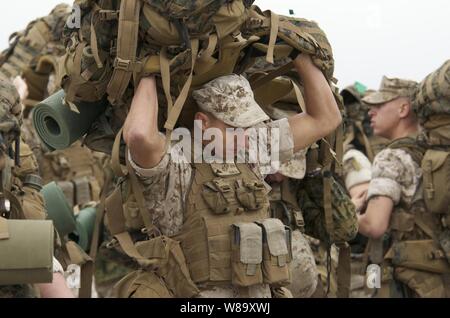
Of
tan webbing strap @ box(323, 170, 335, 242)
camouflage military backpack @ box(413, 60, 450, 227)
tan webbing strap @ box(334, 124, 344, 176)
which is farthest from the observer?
camouflage military backpack @ box(413, 60, 450, 227)

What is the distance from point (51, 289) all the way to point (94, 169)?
6.96 meters

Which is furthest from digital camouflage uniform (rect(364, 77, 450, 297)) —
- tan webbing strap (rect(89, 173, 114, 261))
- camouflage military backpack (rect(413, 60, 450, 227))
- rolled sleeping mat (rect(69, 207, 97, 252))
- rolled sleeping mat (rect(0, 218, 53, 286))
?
rolled sleeping mat (rect(0, 218, 53, 286))

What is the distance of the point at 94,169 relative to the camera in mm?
13055

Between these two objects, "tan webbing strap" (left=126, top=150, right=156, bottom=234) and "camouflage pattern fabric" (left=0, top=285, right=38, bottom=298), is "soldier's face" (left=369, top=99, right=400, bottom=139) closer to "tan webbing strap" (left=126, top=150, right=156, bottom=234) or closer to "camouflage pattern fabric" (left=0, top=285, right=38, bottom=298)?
"tan webbing strap" (left=126, top=150, right=156, bottom=234)

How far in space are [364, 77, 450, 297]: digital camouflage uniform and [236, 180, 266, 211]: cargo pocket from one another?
3070mm

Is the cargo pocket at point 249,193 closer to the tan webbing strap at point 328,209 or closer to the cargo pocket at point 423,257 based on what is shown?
the tan webbing strap at point 328,209

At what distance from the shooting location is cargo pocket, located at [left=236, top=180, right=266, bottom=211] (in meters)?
6.30

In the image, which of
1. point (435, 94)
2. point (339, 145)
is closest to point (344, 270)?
point (339, 145)

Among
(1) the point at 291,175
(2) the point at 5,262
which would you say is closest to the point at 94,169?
(1) the point at 291,175

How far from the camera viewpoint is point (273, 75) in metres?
6.80

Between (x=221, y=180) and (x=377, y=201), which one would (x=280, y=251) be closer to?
(x=221, y=180)

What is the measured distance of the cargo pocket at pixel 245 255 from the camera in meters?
6.25

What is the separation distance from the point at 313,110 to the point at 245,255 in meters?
0.95

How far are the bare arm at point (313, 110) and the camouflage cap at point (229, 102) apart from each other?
13.6 inches
